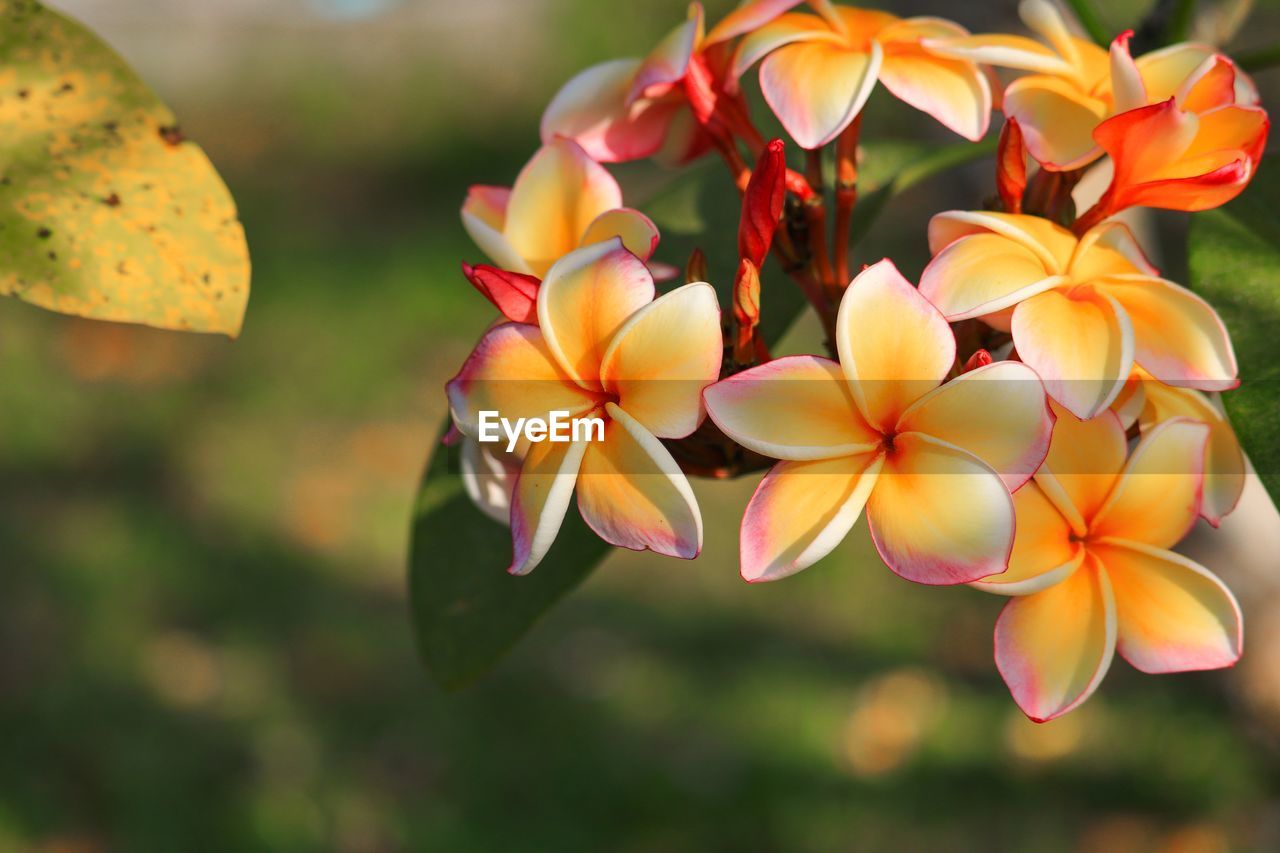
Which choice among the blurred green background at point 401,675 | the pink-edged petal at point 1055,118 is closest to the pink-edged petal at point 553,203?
the pink-edged petal at point 1055,118

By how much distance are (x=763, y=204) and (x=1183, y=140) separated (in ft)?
0.66

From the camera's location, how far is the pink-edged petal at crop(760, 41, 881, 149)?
63cm

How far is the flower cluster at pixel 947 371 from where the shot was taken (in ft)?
1.74

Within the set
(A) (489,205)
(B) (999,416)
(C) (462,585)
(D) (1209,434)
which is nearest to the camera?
(B) (999,416)

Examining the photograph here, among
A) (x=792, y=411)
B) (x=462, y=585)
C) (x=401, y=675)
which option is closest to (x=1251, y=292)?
(x=792, y=411)

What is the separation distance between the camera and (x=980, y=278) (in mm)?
555

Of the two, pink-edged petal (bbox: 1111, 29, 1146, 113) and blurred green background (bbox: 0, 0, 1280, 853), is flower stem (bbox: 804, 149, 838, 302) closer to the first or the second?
pink-edged petal (bbox: 1111, 29, 1146, 113)

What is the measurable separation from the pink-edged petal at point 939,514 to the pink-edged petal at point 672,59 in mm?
260

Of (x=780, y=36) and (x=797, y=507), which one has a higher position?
(x=780, y=36)

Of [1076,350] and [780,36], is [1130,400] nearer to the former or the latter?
[1076,350]

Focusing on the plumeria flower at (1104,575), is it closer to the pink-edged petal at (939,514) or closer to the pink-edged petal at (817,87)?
the pink-edged petal at (939,514)

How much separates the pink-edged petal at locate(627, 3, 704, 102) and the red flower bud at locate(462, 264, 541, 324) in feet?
0.53

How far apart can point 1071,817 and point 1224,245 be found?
1.53m

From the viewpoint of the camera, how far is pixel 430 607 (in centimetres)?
91
